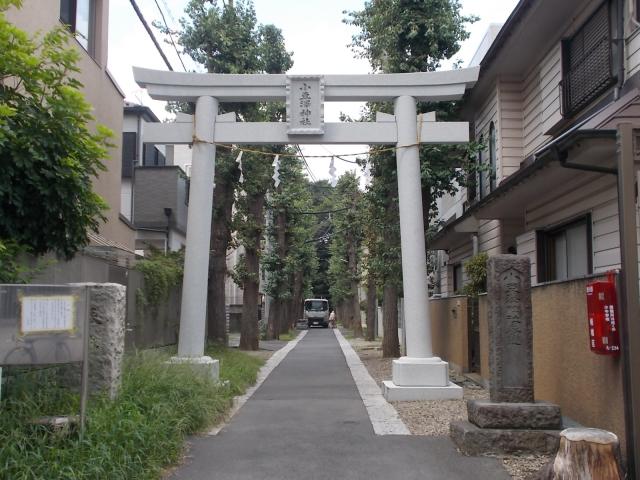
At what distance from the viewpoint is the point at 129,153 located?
2127 cm

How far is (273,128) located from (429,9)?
19.2ft

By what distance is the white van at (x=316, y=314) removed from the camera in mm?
60094

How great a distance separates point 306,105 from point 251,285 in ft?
42.1

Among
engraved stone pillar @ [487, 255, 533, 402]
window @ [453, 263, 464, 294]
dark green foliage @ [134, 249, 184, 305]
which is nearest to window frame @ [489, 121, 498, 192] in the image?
window @ [453, 263, 464, 294]

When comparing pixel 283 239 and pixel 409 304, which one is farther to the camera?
pixel 283 239

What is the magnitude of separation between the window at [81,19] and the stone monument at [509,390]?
30.5 feet

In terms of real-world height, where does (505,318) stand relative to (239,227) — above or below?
below

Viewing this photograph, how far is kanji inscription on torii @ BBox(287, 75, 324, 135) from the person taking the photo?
1079 cm

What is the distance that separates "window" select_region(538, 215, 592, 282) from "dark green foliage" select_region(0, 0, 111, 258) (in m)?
7.11

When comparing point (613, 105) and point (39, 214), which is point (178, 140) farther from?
point (613, 105)

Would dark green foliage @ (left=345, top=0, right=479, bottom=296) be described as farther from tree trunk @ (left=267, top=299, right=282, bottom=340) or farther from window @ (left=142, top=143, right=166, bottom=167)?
tree trunk @ (left=267, top=299, right=282, bottom=340)

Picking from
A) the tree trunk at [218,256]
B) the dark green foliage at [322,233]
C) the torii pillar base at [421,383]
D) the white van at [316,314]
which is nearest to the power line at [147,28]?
the tree trunk at [218,256]

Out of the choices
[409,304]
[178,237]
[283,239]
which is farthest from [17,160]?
[283,239]

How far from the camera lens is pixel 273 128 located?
1107cm
